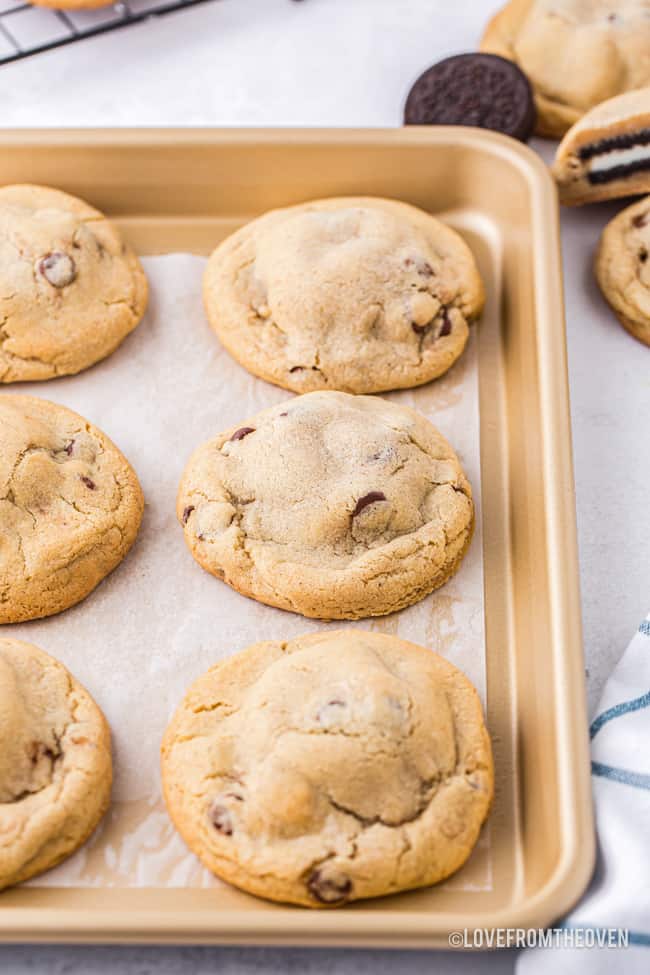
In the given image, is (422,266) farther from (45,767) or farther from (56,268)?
(45,767)

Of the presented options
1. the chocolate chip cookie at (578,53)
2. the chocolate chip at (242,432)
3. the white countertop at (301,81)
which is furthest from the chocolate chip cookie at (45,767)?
the chocolate chip cookie at (578,53)

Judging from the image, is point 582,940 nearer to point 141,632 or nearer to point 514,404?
point 141,632

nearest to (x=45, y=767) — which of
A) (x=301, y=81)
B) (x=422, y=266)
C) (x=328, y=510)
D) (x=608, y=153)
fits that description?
(x=328, y=510)

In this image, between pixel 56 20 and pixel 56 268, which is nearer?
pixel 56 268

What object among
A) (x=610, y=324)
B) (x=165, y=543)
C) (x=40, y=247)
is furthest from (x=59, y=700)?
(x=610, y=324)

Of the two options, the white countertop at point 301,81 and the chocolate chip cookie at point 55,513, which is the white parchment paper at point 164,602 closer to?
the chocolate chip cookie at point 55,513
